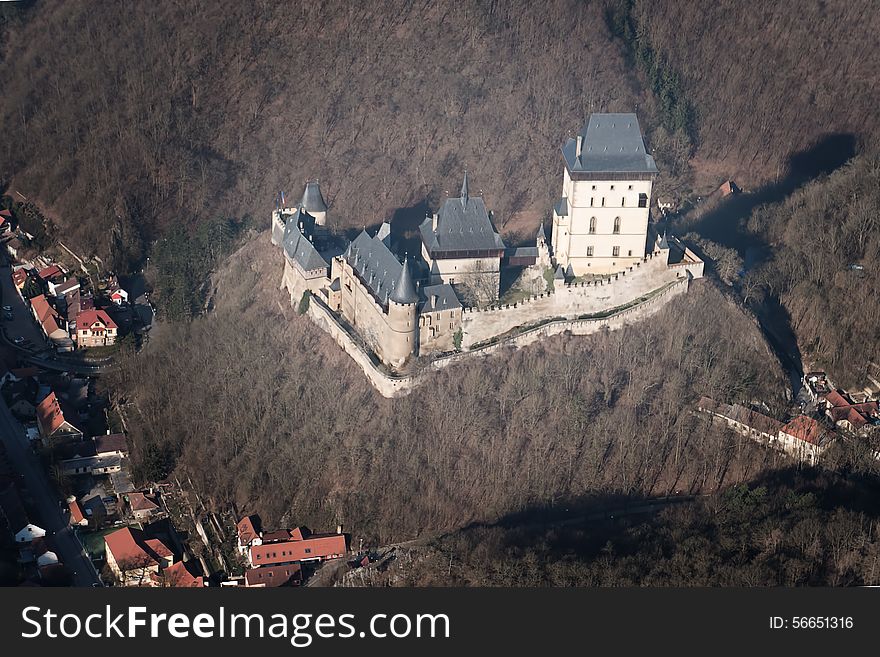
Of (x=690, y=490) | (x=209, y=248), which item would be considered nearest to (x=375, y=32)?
(x=209, y=248)

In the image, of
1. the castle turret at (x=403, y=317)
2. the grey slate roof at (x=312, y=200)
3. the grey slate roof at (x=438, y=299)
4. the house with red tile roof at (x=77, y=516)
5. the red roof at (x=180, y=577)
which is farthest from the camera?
the grey slate roof at (x=312, y=200)

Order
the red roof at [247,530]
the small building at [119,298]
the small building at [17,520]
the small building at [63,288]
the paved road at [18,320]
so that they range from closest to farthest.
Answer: the red roof at [247,530] < the small building at [17,520] < the paved road at [18,320] < the small building at [119,298] < the small building at [63,288]

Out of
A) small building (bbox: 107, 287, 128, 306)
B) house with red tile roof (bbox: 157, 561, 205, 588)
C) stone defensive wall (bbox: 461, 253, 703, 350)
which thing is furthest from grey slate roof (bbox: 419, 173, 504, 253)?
small building (bbox: 107, 287, 128, 306)

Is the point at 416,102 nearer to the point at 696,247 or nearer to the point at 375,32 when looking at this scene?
the point at 375,32

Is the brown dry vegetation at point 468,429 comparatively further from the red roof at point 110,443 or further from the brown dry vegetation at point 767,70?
the brown dry vegetation at point 767,70

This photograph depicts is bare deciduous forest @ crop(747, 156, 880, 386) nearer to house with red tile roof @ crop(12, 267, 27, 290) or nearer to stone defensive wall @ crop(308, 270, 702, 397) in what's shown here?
stone defensive wall @ crop(308, 270, 702, 397)

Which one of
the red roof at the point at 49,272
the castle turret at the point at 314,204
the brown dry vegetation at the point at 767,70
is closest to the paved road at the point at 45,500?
the red roof at the point at 49,272

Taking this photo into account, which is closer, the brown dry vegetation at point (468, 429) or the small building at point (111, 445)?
the brown dry vegetation at point (468, 429)
